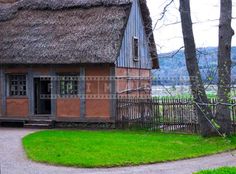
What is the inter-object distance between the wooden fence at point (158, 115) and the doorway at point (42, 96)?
16.1 ft

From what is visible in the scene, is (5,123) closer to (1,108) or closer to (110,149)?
(1,108)

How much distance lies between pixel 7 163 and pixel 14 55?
11.3 m

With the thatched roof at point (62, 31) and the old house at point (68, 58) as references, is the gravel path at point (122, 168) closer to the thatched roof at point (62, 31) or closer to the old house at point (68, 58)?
the old house at point (68, 58)

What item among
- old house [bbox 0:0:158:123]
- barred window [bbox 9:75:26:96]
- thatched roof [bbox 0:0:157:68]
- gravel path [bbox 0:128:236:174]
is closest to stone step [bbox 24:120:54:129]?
old house [bbox 0:0:158:123]

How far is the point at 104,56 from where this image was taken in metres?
23.0

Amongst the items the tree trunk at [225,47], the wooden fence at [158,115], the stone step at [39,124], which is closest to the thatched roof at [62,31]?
the wooden fence at [158,115]

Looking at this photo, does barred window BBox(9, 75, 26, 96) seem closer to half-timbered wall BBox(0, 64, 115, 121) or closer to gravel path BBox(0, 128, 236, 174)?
half-timbered wall BBox(0, 64, 115, 121)

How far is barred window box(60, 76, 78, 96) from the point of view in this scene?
24578mm

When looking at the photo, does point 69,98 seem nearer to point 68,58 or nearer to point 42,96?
point 68,58

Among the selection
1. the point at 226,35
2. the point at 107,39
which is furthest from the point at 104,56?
the point at 226,35

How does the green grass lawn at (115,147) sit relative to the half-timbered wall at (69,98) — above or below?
below

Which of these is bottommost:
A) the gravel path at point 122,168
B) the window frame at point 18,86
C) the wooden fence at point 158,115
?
the gravel path at point 122,168

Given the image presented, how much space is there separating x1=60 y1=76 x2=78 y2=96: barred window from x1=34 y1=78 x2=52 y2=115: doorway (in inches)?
62.9

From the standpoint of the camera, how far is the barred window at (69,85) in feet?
80.6
